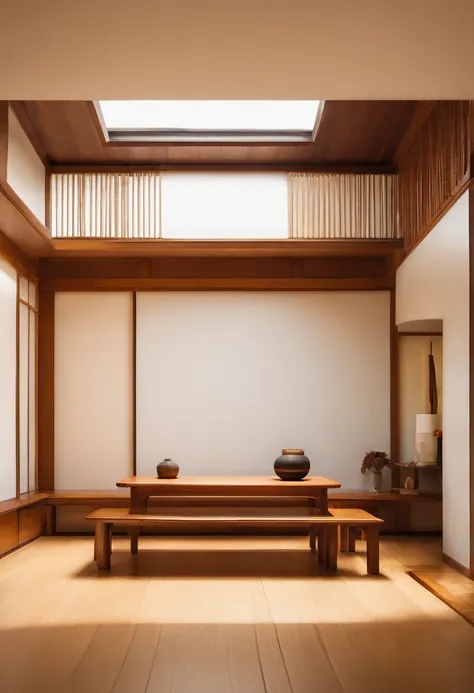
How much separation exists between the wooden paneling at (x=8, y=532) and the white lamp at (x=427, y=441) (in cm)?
337

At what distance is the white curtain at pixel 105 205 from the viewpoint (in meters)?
7.19

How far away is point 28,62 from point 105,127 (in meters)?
3.34

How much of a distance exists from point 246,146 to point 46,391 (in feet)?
9.22

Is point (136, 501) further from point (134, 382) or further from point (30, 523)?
point (134, 382)

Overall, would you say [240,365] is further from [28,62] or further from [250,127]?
[28,62]

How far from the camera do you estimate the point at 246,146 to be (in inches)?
272

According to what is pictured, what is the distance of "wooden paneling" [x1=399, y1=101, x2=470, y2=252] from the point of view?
538 cm

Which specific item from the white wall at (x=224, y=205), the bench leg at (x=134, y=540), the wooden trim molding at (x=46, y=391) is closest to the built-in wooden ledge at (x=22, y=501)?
the wooden trim molding at (x=46, y=391)

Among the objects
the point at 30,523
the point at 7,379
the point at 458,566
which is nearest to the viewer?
the point at 458,566

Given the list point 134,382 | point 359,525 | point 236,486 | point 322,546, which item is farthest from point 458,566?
point 134,382

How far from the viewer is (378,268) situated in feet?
25.3

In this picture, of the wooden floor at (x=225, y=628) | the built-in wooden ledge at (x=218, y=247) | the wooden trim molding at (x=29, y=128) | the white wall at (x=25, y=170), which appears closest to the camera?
the wooden floor at (x=225, y=628)

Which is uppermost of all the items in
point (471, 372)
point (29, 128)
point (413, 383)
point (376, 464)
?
point (29, 128)

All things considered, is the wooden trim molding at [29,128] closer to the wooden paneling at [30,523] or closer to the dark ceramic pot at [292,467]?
the wooden paneling at [30,523]
